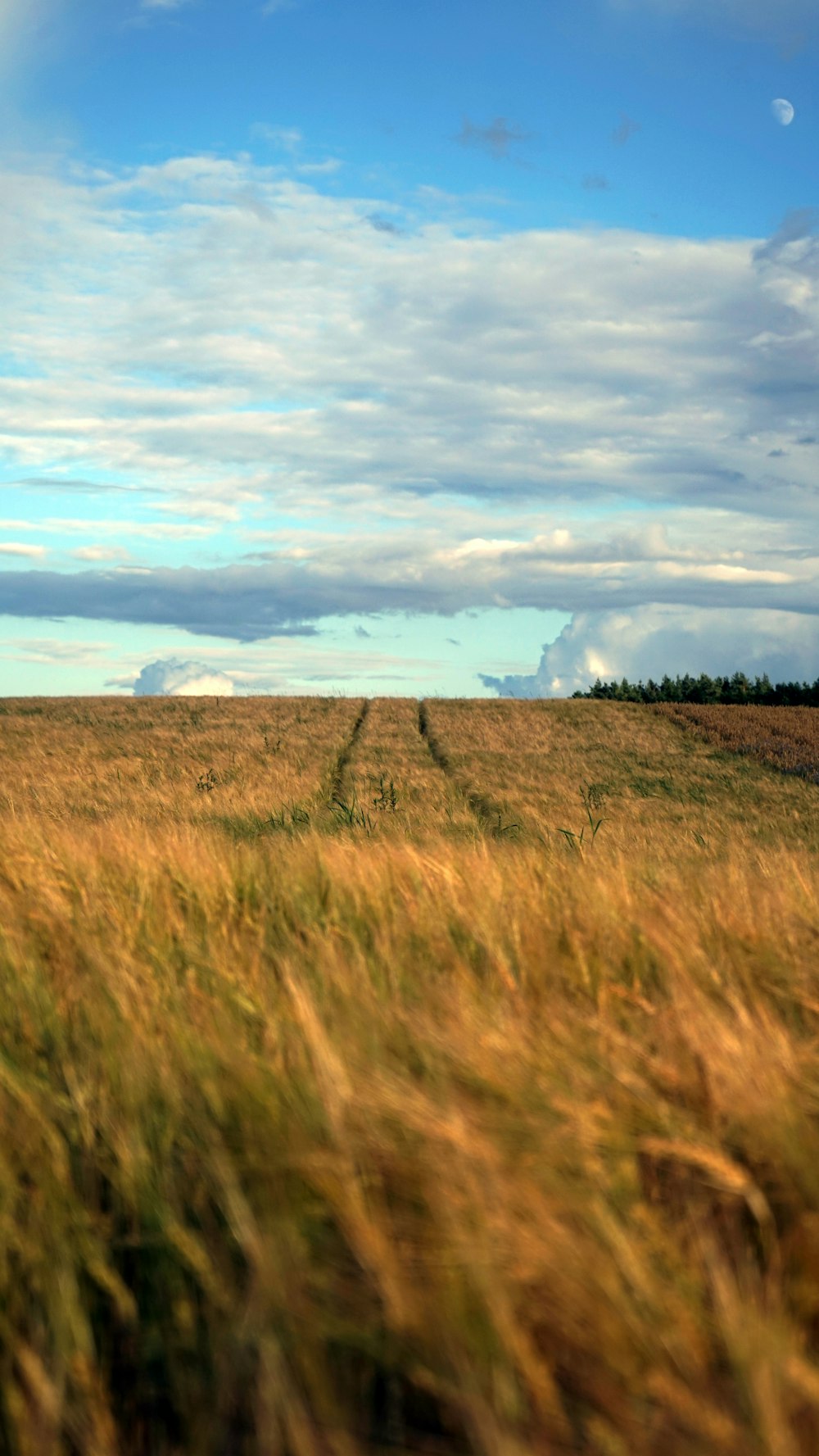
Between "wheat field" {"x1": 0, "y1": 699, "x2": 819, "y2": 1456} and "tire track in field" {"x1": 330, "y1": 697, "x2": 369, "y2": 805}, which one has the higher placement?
"wheat field" {"x1": 0, "y1": 699, "x2": 819, "y2": 1456}

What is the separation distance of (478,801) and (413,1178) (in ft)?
56.4

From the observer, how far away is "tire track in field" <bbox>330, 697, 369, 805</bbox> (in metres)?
19.5

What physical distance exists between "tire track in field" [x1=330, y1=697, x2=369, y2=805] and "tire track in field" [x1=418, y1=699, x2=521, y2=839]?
223cm

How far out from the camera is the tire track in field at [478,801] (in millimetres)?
14297

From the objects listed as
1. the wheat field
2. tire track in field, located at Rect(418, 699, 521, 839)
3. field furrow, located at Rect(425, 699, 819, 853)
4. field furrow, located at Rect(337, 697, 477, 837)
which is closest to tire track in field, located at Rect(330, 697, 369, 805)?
field furrow, located at Rect(337, 697, 477, 837)

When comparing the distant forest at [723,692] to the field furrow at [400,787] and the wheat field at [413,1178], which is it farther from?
the wheat field at [413,1178]

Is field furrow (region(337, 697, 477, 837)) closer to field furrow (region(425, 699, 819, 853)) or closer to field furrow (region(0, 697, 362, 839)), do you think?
field furrow (region(425, 699, 819, 853))

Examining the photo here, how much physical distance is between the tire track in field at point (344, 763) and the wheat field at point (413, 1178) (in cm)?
1272

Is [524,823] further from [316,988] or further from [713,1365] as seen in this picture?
[713,1365]

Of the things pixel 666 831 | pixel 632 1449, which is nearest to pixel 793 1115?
pixel 632 1449

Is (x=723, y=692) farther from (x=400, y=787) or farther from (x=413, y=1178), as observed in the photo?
(x=413, y=1178)

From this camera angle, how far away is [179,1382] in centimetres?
168

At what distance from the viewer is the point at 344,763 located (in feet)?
85.1

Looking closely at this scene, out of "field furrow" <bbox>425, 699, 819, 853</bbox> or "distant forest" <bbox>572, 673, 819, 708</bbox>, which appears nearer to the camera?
"field furrow" <bbox>425, 699, 819, 853</bbox>
